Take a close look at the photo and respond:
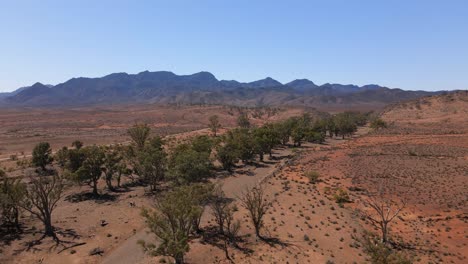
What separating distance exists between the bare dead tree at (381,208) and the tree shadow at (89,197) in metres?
29.5

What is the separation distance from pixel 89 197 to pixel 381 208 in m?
34.3

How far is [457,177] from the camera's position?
155 feet

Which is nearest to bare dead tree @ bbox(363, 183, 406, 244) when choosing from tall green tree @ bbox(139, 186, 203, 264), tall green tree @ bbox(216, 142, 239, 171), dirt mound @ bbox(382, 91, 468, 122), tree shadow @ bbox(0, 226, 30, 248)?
tall green tree @ bbox(139, 186, 203, 264)

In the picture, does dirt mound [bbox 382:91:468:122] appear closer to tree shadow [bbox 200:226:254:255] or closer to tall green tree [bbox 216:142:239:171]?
tall green tree [bbox 216:142:239:171]

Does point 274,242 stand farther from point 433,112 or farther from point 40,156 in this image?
point 433,112

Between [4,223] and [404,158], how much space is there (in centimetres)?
6119

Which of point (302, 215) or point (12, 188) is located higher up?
point (12, 188)

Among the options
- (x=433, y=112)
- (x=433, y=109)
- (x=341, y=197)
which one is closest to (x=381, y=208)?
(x=341, y=197)

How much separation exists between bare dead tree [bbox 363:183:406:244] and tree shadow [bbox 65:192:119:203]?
96.9 feet

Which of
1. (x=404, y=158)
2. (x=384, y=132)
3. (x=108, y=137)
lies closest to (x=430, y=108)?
(x=384, y=132)

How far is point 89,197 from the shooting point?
41219 mm

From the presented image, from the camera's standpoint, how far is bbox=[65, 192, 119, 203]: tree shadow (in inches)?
1578

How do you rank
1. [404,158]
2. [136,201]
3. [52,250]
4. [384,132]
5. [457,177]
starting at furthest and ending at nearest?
[384,132]
[404,158]
[457,177]
[136,201]
[52,250]

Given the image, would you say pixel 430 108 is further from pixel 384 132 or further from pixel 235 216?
pixel 235 216
